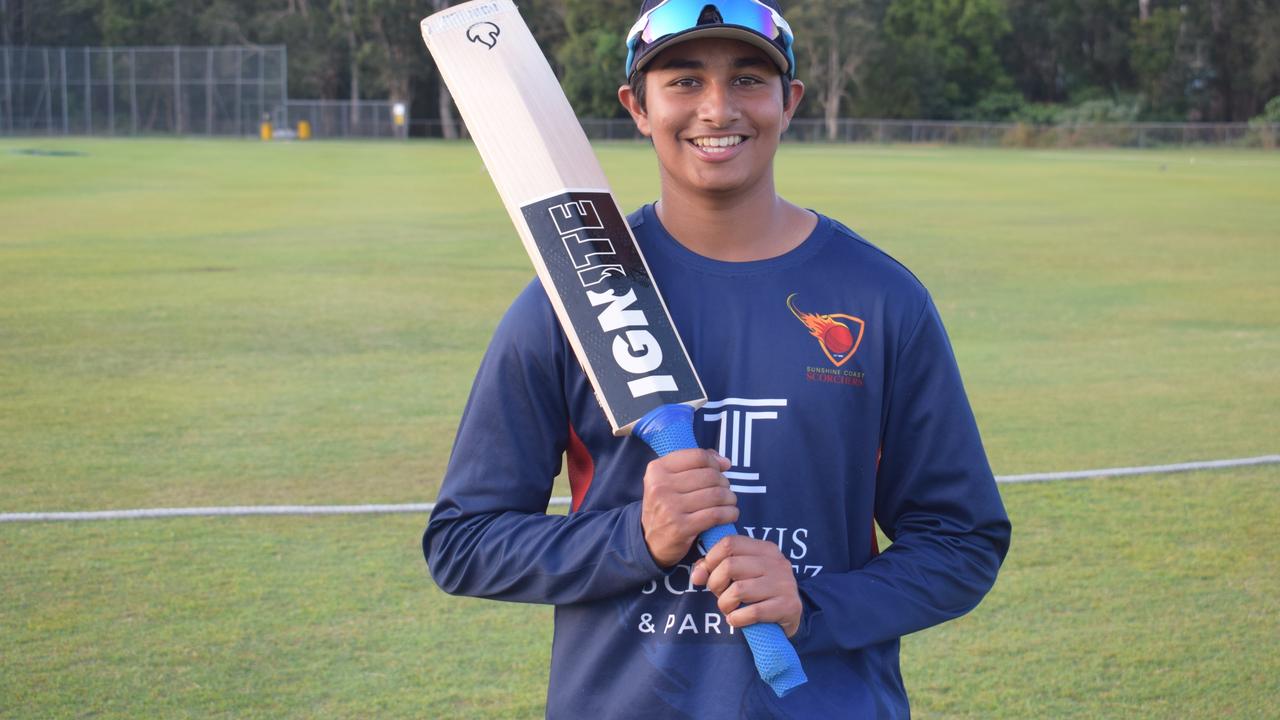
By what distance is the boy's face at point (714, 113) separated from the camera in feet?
7.22

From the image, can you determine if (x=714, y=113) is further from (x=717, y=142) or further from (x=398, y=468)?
(x=398, y=468)

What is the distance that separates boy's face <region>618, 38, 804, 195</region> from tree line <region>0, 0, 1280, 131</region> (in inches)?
2667

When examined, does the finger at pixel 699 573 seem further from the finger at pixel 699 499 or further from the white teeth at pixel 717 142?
the white teeth at pixel 717 142

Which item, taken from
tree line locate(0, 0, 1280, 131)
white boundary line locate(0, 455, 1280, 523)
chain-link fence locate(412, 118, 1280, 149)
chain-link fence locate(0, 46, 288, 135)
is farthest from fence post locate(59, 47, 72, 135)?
white boundary line locate(0, 455, 1280, 523)

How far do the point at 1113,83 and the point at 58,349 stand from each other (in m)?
75.8

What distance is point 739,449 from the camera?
2137 millimetres

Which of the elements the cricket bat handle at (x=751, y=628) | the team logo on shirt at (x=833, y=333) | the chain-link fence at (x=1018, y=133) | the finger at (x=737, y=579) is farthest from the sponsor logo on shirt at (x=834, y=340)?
the chain-link fence at (x=1018, y=133)

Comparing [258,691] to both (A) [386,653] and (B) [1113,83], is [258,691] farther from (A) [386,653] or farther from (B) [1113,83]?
(B) [1113,83]

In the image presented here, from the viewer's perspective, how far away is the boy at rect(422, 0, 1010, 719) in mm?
2115

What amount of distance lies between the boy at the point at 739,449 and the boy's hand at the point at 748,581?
60 mm

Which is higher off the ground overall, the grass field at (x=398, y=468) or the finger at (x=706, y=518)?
the finger at (x=706, y=518)

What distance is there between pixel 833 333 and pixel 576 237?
0.47 m

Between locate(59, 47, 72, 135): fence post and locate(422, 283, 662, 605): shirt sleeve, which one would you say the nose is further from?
locate(59, 47, 72, 135): fence post

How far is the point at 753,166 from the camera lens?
222 centimetres
